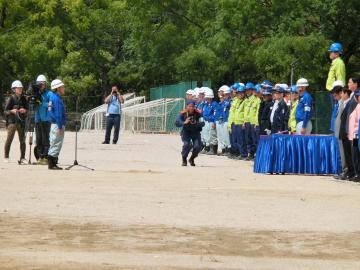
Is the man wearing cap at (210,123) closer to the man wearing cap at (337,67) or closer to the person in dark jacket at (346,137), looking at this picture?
the man wearing cap at (337,67)

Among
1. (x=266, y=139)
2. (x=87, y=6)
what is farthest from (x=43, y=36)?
(x=266, y=139)

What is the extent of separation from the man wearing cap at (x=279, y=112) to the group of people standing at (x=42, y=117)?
16.2 ft

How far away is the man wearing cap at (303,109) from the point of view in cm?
2666

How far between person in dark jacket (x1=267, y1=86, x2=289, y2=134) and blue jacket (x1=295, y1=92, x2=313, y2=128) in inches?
60.1

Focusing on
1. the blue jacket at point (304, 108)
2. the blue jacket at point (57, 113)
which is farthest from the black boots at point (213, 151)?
the blue jacket at point (57, 113)

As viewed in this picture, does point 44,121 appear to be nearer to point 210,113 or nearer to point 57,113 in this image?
point 57,113

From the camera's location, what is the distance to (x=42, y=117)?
26.8 metres

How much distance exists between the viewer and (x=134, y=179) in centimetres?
2273

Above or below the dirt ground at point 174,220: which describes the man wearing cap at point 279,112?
above

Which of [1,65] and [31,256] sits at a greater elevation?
[1,65]

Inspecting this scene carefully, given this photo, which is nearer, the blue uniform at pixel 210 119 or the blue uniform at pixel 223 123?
the blue uniform at pixel 223 123

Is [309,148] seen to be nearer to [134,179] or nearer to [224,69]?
[134,179]

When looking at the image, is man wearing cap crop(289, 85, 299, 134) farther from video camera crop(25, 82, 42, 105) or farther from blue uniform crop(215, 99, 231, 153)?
blue uniform crop(215, 99, 231, 153)

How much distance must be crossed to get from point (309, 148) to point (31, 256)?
47.4 feet
